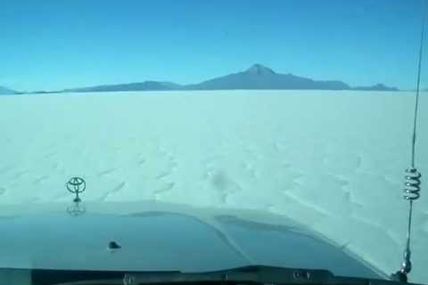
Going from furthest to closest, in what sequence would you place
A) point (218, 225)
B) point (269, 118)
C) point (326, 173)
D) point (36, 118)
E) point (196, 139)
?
point (36, 118), point (269, 118), point (196, 139), point (326, 173), point (218, 225)

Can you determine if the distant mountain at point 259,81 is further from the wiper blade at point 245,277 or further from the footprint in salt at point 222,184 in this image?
the wiper blade at point 245,277

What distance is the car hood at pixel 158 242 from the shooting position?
2.63 metres

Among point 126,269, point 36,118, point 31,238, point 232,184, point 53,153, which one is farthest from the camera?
point 36,118

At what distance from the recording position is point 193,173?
9.95 metres

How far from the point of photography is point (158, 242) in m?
3.06

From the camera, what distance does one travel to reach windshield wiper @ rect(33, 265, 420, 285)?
7.44 ft

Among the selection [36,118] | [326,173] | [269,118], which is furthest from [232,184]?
[36,118]

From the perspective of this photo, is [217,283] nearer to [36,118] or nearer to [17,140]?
[17,140]

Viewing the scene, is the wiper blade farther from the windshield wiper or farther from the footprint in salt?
the footprint in salt

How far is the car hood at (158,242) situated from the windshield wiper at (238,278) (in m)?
0.19

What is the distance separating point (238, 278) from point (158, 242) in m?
0.83

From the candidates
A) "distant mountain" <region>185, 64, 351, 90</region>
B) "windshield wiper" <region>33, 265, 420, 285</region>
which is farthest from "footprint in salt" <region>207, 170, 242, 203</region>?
"windshield wiper" <region>33, 265, 420, 285</region>

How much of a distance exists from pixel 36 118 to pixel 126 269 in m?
17.4

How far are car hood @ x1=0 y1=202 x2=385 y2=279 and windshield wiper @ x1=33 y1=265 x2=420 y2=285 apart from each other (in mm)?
186
